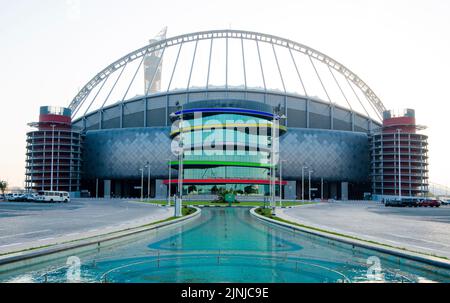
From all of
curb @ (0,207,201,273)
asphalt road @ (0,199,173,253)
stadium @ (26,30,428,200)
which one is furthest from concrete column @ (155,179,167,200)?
curb @ (0,207,201,273)

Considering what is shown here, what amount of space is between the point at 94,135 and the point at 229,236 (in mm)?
119950

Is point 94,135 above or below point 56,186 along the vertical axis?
above

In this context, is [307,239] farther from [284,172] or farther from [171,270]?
[284,172]

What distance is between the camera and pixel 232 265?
12.9 metres

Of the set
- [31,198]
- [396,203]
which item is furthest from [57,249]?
[31,198]

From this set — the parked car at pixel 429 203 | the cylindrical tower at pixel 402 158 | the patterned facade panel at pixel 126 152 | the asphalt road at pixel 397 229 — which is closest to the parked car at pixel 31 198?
the patterned facade panel at pixel 126 152

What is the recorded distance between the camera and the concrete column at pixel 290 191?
411ft

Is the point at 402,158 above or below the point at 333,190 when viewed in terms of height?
→ above

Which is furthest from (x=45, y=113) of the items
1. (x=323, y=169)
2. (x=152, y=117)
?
(x=323, y=169)

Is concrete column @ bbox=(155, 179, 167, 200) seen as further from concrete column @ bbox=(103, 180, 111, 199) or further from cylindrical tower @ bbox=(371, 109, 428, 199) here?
cylindrical tower @ bbox=(371, 109, 428, 199)

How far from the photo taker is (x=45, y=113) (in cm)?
12644

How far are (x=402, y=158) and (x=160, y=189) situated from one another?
75.3 m

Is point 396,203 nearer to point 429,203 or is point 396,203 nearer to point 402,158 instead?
point 429,203

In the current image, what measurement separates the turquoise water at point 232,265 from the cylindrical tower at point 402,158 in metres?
111
